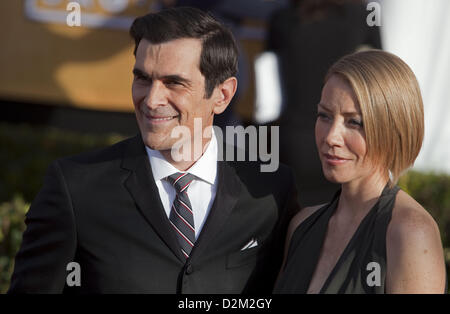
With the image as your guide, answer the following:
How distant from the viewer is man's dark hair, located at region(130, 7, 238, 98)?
3.03 meters

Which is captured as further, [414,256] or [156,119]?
[156,119]

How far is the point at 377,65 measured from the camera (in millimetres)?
2668

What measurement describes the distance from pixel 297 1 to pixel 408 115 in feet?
11.2

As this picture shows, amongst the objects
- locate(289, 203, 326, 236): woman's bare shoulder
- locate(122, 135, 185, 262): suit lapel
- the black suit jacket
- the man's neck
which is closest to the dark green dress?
locate(289, 203, 326, 236): woman's bare shoulder

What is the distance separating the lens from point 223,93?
129 inches

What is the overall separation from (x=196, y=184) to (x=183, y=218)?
0.65 ft

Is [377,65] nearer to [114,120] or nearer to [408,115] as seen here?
[408,115]

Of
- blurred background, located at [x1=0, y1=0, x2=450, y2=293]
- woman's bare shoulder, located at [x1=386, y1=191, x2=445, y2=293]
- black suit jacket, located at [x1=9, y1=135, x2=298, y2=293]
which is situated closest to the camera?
woman's bare shoulder, located at [x1=386, y1=191, x2=445, y2=293]

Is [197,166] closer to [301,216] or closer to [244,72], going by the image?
[301,216]

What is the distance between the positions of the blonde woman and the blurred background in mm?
2305

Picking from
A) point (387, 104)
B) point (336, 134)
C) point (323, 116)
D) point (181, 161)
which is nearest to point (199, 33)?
point (181, 161)

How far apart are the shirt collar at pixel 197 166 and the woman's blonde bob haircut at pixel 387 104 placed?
2.59 feet

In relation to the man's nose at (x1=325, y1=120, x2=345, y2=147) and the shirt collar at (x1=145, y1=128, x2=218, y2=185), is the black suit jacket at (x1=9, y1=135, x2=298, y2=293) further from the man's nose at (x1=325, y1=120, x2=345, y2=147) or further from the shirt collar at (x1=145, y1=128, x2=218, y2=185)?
the man's nose at (x1=325, y1=120, x2=345, y2=147)

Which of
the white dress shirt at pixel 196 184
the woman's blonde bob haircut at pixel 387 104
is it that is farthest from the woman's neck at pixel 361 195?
the white dress shirt at pixel 196 184
